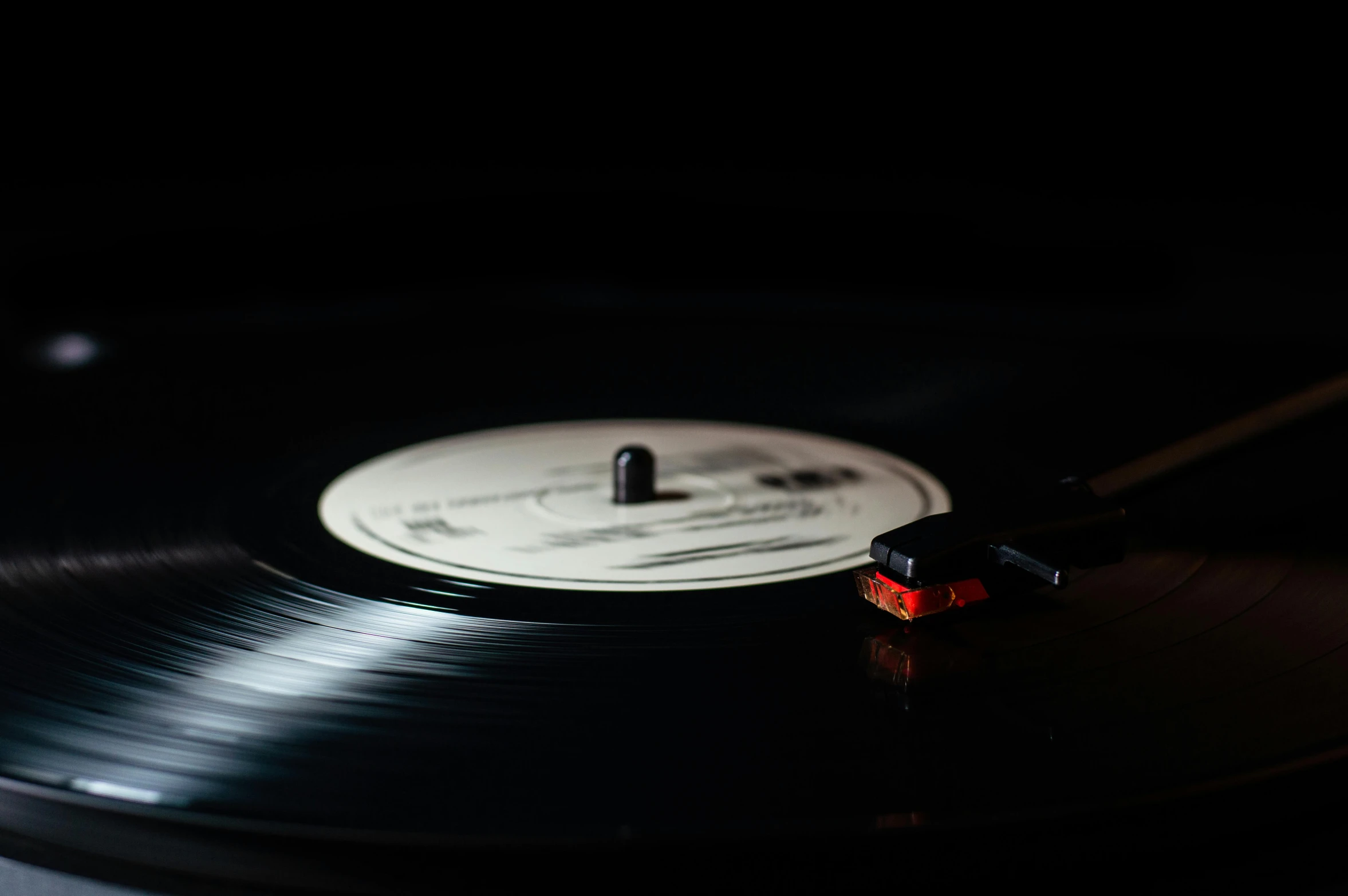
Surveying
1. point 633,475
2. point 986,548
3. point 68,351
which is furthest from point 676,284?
point 986,548

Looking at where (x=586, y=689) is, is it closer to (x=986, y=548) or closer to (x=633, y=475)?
(x=986, y=548)

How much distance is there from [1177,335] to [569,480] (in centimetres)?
84

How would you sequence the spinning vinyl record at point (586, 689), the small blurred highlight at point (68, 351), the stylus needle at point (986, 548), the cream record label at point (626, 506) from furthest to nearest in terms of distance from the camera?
1. the small blurred highlight at point (68, 351)
2. the cream record label at point (626, 506)
3. the stylus needle at point (986, 548)
4. the spinning vinyl record at point (586, 689)

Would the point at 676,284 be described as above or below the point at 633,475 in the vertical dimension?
above

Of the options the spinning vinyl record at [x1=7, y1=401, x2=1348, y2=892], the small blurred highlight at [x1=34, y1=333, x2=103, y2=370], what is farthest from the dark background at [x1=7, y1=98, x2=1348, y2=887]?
the spinning vinyl record at [x1=7, y1=401, x2=1348, y2=892]

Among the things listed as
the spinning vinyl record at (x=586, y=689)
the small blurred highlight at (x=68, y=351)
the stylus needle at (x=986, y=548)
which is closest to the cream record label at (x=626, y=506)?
the spinning vinyl record at (x=586, y=689)

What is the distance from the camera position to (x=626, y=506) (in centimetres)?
118

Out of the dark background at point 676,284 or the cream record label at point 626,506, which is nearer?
the cream record label at point 626,506

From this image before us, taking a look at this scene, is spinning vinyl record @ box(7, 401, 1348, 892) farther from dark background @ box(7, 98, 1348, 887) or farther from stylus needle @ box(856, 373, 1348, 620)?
→ dark background @ box(7, 98, 1348, 887)

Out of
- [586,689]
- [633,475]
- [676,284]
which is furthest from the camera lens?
[676,284]

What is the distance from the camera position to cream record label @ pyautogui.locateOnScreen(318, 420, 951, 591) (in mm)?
1018

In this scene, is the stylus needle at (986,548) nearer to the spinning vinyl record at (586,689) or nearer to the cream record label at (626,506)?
the spinning vinyl record at (586,689)

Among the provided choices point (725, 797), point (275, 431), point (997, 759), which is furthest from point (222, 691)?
point (275, 431)

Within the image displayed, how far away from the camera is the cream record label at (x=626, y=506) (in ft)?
3.34
